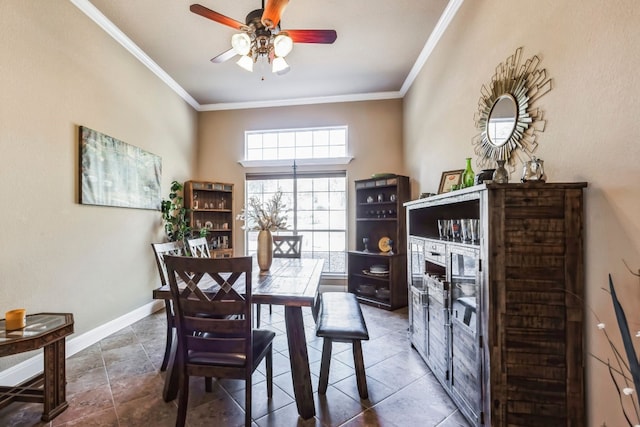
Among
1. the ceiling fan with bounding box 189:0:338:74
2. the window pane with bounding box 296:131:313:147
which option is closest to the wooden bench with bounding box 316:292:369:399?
the ceiling fan with bounding box 189:0:338:74

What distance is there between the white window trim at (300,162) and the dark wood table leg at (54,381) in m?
3.56

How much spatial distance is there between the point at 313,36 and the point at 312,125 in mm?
2534

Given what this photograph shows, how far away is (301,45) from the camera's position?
322cm

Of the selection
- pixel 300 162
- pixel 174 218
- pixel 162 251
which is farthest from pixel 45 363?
pixel 300 162

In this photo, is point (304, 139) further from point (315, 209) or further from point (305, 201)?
point (315, 209)

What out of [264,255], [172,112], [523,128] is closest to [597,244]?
[523,128]

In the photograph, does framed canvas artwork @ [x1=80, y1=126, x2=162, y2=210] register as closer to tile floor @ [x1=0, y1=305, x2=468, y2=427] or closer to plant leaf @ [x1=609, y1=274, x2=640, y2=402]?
tile floor @ [x1=0, y1=305, x2=468, y2=427]

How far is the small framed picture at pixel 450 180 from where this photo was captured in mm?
2564

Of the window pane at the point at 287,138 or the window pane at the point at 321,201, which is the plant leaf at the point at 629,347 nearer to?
the window pane at the point at 321,201

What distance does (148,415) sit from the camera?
175 cm

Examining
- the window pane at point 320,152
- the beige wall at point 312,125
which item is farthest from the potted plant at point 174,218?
the window pane at point 320,152

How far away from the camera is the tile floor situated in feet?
5.59

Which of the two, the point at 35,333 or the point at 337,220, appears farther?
the point at 337,220

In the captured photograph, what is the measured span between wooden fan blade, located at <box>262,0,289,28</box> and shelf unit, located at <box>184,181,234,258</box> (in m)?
3.02
